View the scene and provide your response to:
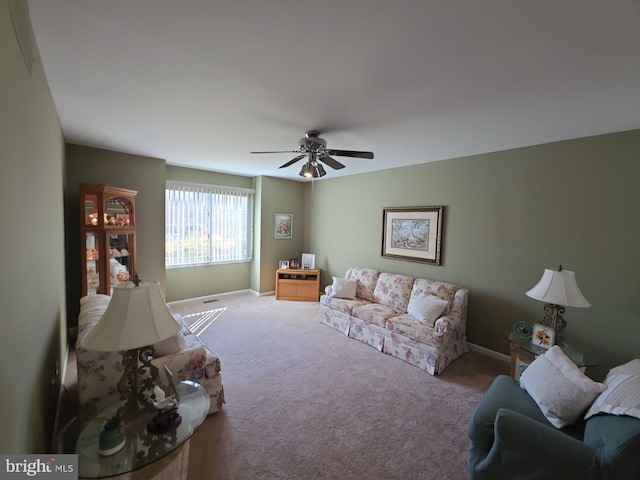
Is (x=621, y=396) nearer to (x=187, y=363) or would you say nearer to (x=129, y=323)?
(x=129, y=323)

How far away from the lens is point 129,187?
3982mm

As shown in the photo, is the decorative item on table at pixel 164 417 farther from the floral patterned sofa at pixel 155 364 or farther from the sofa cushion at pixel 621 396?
the sofa cushion at pixel 621 396

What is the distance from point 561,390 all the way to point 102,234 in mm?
4601

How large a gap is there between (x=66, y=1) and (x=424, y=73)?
1839 mm

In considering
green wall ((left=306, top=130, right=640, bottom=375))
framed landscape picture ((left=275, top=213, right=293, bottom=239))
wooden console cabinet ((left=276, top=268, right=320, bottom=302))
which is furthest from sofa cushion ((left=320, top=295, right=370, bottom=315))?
framed landscape picture ((left=275, top=213, right=293, bottom=239))

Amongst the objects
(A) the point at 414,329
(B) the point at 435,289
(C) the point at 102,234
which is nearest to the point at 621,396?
(A) the point at 414,329

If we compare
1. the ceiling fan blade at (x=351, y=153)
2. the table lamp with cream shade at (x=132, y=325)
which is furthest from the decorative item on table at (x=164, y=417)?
the ceiling fan blade at (x=351, y=153)

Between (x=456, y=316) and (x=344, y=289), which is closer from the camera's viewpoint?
(x=456, y=316)

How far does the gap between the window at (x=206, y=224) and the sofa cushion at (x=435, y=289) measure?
353 cm

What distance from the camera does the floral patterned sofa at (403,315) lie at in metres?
3.03

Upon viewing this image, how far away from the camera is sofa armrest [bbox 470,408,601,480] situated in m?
A: 1.31

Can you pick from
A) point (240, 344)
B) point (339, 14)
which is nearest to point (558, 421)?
point (339, 14)

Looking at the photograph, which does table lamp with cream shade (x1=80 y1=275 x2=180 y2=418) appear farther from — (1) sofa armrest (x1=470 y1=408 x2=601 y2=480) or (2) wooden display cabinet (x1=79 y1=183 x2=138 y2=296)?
(2) wooden display cabinet (x1=79 y1=183 x2=138 y2=296)

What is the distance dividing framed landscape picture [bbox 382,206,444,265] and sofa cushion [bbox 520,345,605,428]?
2.11 meters
